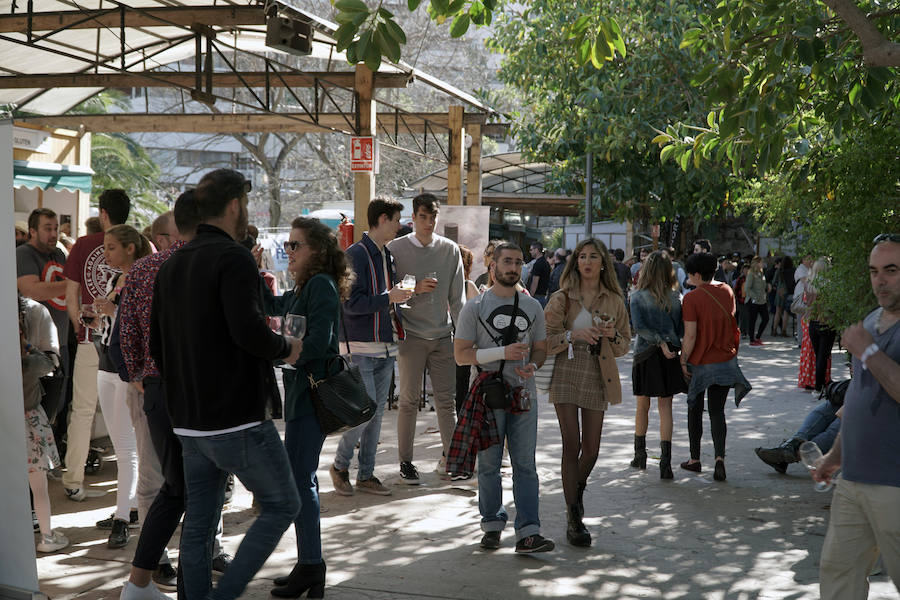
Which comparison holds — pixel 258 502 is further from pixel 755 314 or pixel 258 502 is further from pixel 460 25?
pixel 755 314

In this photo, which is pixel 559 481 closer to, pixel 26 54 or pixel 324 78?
pixel 324 78

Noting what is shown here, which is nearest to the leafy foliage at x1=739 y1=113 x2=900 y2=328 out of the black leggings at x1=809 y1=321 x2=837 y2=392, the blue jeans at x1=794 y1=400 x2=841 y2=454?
the blue jeans at x1=794 y1=400 x2=841 y2=454

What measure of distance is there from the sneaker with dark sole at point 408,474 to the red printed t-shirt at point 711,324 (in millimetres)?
2485

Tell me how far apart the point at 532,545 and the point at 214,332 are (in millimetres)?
2471

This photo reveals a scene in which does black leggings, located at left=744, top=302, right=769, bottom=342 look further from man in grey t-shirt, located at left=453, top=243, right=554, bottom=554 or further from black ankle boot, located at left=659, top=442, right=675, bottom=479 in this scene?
man in grey t-shirt, located at left=453, top=243, right=554, bottom=554

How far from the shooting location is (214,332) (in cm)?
357

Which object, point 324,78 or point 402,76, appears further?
point 324,78

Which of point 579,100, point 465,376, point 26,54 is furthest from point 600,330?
point 579,100

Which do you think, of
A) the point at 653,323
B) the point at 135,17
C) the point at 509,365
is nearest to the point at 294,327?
the point at 509,365

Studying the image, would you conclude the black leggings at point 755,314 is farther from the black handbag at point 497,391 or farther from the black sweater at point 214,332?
the black sweater at point 214,332

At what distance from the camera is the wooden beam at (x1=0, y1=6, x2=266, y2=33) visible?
1013 cm

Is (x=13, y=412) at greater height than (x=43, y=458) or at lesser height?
greater

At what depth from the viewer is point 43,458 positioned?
505 centimetres

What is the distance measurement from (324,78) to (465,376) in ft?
21.4
